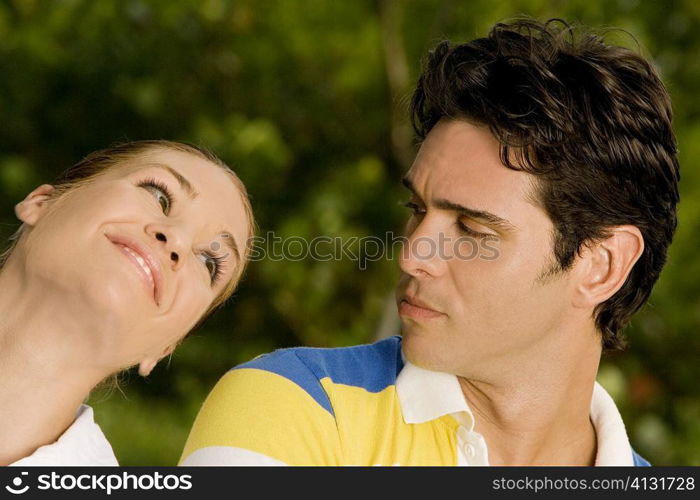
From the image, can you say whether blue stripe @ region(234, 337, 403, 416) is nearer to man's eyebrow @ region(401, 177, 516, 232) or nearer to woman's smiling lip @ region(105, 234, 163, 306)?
woman's smiling lip @ region(105, 234, 163, 306)

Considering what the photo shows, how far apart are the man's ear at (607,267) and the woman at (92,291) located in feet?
2.69

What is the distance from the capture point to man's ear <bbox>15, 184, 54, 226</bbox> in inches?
77.8

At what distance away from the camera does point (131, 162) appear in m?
2.07

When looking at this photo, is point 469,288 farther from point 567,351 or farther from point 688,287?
point 688,287

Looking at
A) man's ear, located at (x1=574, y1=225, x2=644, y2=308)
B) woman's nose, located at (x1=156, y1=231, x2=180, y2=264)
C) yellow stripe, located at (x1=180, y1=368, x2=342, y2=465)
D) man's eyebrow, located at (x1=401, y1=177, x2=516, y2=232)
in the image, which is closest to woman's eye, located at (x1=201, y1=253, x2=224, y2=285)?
woman's nose, located at (x1=156, y1=231, x2=180, y2=264)

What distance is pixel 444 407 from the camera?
1.97m

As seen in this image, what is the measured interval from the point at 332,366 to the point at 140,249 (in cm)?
48

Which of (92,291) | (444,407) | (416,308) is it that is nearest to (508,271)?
(416,308)

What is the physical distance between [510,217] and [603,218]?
10.5 inches

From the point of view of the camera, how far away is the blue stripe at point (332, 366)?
1.90m

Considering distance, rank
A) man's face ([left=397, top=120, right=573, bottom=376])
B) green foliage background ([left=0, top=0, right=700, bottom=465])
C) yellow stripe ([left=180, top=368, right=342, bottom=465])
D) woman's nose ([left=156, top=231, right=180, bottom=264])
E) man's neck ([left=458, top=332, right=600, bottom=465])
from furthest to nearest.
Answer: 1. green foliage background ([left=0, top=0, right=700, bottom=465])
2. man's neck ([left=458, top=332, right=600, bottom=465])
3. man's face ([left=397, top=120, right=573, bottom=376])
4. woman's nose ([left=156, top=231, right=180, bottom=264])
5. yellow stripe ([left=180, top=368, right=342, bottom=465])

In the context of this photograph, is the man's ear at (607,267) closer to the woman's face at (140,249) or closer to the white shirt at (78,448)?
the woman's face at (140,249)

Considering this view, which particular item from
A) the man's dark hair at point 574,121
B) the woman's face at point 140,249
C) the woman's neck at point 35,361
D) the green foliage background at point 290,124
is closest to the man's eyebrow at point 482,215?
the man's dark hair at point 574,121

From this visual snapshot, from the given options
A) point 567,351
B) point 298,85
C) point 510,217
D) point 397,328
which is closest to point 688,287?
point 397,328
